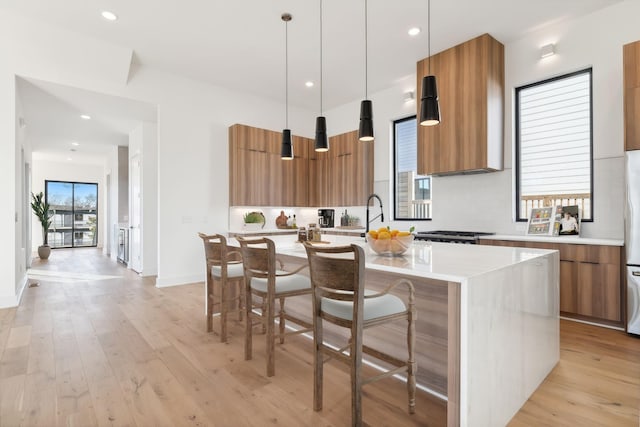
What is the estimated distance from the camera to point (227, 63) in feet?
15.8

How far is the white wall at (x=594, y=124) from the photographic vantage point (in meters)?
3.38

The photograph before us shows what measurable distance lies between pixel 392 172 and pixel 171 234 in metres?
3.73

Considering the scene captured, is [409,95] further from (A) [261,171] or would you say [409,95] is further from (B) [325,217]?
(A) [261,171]

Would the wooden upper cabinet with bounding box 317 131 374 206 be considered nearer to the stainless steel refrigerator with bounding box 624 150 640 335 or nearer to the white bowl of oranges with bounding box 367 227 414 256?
the stainless steel refrigerator with bounding box 624 150 640 335

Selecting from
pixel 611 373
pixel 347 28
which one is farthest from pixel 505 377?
pixel 347 28

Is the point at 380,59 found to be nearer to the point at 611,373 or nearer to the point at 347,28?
the point at 347,28

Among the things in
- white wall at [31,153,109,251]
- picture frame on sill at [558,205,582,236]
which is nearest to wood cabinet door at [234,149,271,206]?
picture frame on sill at [558,205,582,236]

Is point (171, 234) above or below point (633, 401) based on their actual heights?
above

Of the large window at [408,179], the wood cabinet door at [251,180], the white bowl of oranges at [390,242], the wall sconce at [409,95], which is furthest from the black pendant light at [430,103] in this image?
the wood cabinet door at [251,180]

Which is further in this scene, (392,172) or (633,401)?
(392,172)

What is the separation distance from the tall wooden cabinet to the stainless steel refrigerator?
11.4ft

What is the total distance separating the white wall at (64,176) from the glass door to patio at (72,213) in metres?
0.13

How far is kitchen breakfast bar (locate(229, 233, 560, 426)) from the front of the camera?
4.70 feet

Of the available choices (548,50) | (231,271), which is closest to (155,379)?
(231,271)
